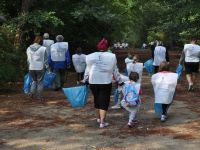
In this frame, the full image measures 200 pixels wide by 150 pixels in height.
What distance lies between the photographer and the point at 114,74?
10430 mm

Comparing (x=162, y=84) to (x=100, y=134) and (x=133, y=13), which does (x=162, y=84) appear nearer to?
(x=100, y=134)

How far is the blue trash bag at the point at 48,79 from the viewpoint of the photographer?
15.9 meters

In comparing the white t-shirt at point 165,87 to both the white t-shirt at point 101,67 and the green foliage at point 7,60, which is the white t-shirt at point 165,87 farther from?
the green foliage at point 7,60

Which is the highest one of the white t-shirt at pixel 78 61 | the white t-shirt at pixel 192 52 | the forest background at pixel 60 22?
the forest background at pixel 60 22

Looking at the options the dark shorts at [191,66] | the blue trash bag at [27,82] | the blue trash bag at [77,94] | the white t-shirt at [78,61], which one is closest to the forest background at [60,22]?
the blue trash bag at [27,82]

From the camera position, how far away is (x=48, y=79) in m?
16.2

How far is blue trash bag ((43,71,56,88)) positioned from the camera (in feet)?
52.3

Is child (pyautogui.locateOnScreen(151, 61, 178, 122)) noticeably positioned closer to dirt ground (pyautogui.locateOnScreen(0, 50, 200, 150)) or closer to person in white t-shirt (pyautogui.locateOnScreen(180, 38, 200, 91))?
dirt ground (pyautogui.locateOnScreen(0, 50, 200, 150))

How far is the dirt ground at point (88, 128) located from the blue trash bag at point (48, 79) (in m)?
1.76

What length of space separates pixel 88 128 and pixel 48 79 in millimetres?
6161

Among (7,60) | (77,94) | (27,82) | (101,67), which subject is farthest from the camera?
(7,60)

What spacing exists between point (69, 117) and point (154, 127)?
2.29m

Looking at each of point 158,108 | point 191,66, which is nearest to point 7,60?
point 191,66

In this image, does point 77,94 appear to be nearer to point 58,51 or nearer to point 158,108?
point 158,108
